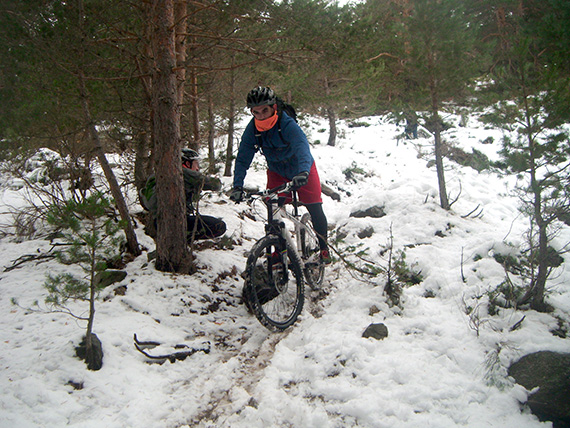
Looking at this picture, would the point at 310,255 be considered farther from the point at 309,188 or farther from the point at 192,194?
the point at 192,194

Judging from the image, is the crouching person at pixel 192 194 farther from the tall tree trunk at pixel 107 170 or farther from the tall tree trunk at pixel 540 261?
the tall tree trunk at pixel 540 261

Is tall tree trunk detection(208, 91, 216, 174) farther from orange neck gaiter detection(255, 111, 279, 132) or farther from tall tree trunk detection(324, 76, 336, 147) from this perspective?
tall tree trunk detection(324, 76, 336, 147)

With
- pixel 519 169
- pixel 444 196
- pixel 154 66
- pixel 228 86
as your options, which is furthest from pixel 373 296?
pixel 228 86

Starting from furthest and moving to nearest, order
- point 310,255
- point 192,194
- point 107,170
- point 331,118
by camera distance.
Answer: point 331,118, point 192,194, point 310,255, point 107,170

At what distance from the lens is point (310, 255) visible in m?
4.31

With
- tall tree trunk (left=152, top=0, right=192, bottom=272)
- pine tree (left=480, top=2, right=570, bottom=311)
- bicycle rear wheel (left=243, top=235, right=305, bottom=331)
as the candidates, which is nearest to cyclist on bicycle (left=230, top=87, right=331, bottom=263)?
bicycle rear wheel (left=243, top=235, right=305, bottom=331)

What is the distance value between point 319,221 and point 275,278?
3.88 feet

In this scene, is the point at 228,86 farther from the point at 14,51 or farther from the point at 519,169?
the point at 519,169

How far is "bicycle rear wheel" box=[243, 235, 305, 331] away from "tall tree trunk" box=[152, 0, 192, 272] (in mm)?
1271

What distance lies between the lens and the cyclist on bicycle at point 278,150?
140 inches

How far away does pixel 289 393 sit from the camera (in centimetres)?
255

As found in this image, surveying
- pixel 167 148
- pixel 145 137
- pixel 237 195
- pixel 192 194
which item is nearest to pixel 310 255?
pixel 237 195

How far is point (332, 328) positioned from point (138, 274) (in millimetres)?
2556

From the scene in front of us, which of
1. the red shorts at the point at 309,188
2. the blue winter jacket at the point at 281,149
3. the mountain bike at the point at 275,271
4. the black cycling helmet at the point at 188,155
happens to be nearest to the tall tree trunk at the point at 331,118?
the black cycling helmet at the point at 188,155
